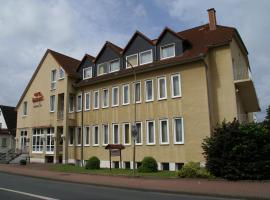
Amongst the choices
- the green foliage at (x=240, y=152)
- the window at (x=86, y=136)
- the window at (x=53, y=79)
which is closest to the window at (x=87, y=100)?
the window at (x=86, y=136)

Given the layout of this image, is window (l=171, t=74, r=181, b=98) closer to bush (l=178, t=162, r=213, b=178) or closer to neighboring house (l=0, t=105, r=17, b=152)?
bush (l=178, t=162, r=213, b=178)

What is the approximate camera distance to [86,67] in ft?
117

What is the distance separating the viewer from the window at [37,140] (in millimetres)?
38378

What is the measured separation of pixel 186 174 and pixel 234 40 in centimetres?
1428

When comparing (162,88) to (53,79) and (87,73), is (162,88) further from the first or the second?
(53,79)

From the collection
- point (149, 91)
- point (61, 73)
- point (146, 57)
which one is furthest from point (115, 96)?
point (61, 73)

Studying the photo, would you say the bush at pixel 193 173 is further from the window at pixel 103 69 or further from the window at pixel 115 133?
the window at pixel 103 69

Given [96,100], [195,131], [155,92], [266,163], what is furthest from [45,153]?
[266,163]

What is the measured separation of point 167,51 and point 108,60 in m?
7.38

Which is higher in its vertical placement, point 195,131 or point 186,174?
point 195,131

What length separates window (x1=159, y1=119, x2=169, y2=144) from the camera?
2688 cm

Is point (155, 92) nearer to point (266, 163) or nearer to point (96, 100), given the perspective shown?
point (96, 100)

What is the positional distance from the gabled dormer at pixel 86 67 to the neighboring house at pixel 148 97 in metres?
0.11

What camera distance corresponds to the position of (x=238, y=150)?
19.1 m
